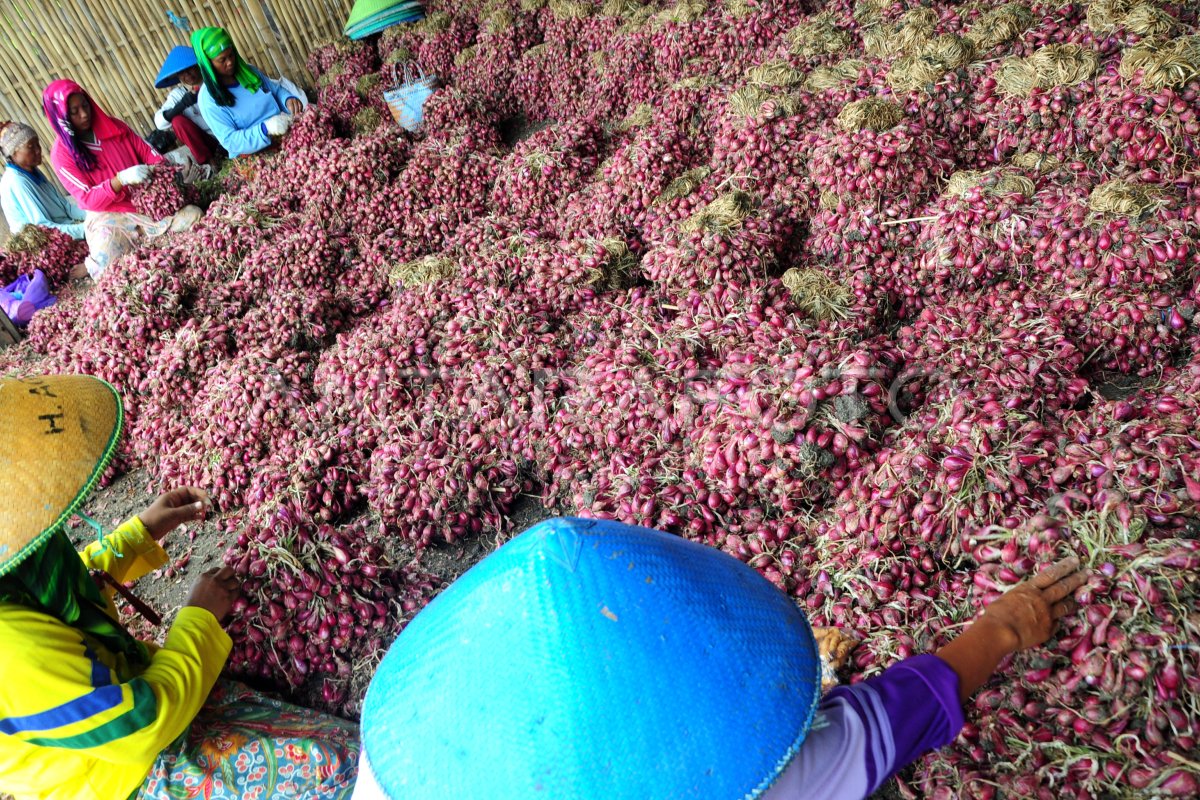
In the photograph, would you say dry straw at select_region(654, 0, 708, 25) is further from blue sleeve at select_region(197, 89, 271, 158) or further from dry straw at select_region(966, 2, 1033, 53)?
blue sleeve at select_region(197, 89, 271, 158)

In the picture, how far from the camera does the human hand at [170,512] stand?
244 cm

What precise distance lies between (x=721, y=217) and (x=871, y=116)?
85cm

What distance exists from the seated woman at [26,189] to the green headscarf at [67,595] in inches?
232

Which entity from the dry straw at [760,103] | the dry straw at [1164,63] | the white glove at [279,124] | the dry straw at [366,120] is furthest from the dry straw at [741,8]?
the white glove at [279,124]

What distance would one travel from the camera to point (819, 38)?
12.6 feet

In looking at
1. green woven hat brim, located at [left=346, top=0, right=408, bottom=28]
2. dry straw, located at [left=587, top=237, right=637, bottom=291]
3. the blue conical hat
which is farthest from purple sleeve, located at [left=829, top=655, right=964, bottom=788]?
green woven hat brim, located at [left=346, top=0, right=408, bottom=28]

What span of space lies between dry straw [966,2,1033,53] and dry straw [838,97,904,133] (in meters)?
0.55

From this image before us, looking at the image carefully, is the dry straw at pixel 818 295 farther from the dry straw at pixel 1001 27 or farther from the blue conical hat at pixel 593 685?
the blue conical hat at pixel 593 685

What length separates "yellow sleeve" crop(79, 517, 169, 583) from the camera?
2.24 metres

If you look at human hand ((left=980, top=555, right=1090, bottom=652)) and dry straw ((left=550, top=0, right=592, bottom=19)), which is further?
dry straw ((left=550, top=0, right=592, bottom=19))

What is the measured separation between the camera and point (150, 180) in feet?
17.7

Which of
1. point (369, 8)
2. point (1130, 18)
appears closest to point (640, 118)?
point (1130, 18)

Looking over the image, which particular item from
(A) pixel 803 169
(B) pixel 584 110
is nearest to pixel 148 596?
(A) pixel 803 169

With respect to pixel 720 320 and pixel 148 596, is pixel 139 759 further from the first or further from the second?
pixel 720 320
